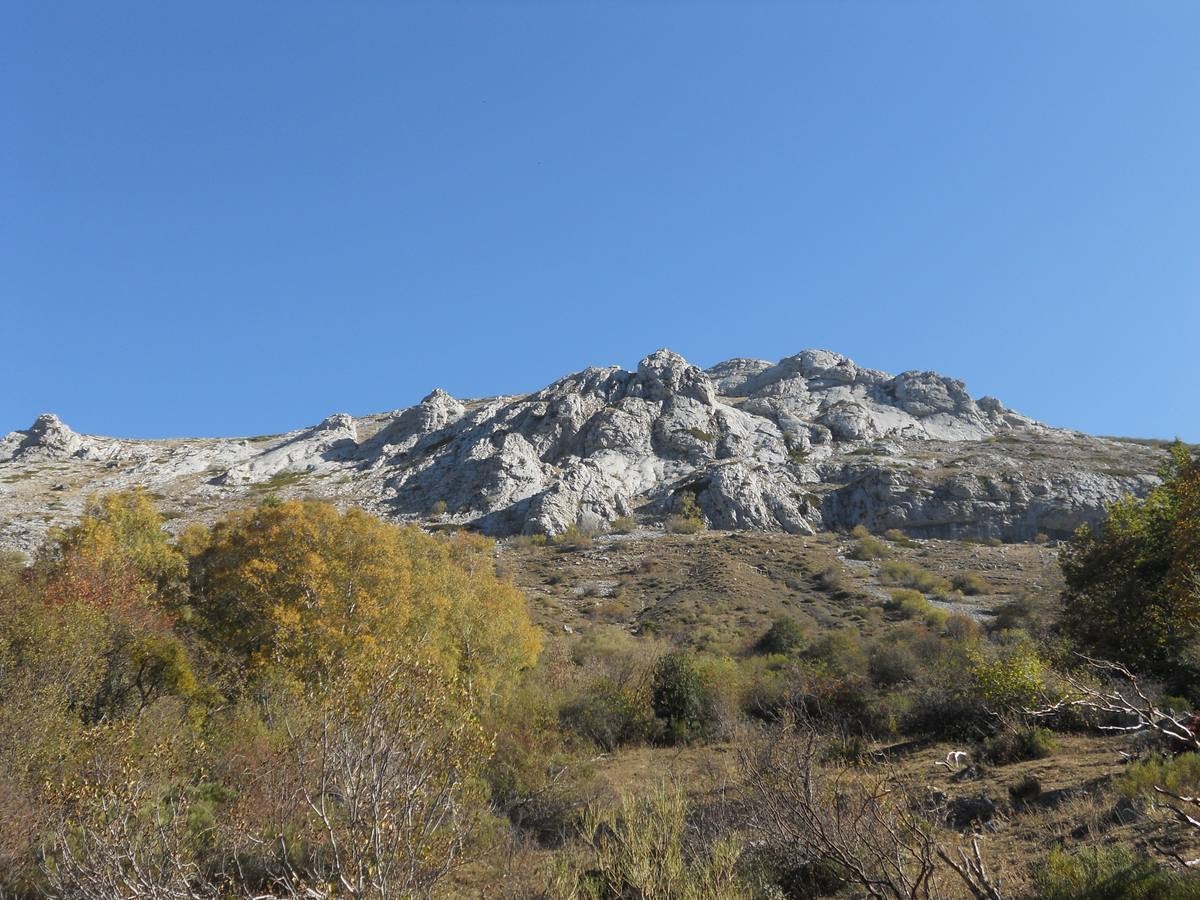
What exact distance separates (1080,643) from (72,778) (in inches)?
894

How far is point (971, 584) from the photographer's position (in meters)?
43.8

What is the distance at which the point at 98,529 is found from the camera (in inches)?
1063

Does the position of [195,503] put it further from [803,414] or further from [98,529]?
[803,414]

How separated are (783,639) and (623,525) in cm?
3340

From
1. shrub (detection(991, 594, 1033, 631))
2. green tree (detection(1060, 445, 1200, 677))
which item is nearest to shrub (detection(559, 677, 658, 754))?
green tree (detection(1060, 445, 1200, 677))

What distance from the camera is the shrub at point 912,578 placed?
144ft

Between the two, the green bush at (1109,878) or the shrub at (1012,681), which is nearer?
the green bush at (1109,878)

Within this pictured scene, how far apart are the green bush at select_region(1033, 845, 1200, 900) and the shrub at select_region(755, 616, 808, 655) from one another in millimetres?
21262

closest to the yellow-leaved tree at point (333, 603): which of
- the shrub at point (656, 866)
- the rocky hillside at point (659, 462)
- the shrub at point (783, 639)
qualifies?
the shrub at point (656, 866)

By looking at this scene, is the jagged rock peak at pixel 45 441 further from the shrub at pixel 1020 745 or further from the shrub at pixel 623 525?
the shrub at pixel 1020 745

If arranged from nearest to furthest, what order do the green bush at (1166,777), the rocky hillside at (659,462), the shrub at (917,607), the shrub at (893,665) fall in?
the green bush at (1166,777), the shrub at (893,665), the shrub at (917,607), the rocky hillside at (659,462)

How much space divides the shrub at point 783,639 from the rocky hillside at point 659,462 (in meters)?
31.5

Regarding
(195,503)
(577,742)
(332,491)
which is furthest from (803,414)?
(577,742)

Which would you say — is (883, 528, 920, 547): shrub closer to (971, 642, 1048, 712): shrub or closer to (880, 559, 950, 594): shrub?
(880, 559, 950, 594): shrub
